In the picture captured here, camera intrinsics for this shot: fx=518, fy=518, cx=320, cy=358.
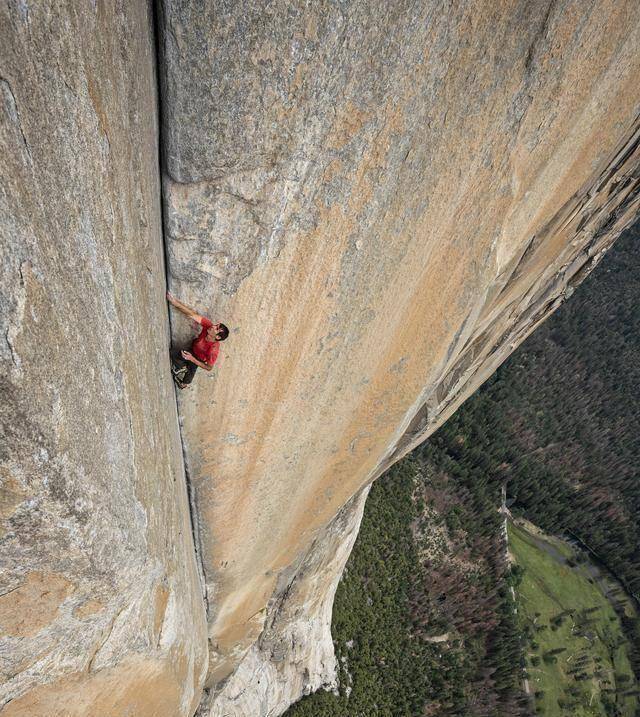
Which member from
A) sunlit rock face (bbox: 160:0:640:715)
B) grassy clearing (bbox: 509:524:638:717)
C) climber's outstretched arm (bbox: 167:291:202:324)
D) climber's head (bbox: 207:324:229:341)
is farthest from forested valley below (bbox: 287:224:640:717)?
climber's outstretched arm (bbox: 167:291:202:324)

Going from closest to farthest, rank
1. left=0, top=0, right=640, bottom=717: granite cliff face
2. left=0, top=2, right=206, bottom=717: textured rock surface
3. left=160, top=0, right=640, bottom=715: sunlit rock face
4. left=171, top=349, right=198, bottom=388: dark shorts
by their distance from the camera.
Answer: left=0, top=2, right=206, bottom=717: textured rock surface < left=0, top=0, right=640, bottom=717: granite cliff face < left=160, top=0, right=640, bottom=715: sunlit rock face < left=171, top=349, right=198, bottom=388: dark shorts

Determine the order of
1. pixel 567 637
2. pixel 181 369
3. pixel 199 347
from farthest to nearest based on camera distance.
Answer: pixel 567 637 < pixel 181 369 < pixel 199 347

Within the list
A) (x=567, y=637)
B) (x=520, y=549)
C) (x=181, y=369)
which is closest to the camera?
(x=181, y=369)

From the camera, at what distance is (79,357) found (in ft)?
7.97

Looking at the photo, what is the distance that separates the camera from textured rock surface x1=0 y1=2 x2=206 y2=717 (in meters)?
1.94

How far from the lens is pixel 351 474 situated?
6.80 metres

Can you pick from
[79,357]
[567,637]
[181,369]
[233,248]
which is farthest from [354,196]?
[567,637]

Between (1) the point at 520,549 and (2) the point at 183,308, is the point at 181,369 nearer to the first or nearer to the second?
(2) the point at 183,308

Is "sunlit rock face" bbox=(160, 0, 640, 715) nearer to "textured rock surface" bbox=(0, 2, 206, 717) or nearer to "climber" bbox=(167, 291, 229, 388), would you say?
"climber" bbox=(167, 291, 229, 388)

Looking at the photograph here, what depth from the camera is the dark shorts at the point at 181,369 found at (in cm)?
433

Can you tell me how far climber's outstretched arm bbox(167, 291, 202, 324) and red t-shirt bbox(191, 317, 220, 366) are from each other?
0.05 metres

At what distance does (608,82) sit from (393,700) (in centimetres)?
1637

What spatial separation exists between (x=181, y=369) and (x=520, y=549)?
1021 inches

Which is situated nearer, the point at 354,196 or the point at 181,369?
the point at 354,196
